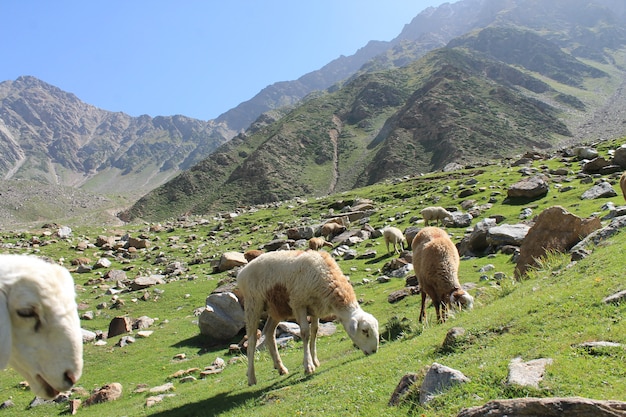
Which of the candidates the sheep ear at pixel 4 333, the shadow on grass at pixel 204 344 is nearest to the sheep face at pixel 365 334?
the sheep ear at pixel 4 333

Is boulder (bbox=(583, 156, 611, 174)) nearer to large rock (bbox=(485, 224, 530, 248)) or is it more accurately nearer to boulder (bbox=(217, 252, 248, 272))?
large rock (bbox=(485, 224, 530, 248))

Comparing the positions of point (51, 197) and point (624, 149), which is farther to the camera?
point (51, 197)

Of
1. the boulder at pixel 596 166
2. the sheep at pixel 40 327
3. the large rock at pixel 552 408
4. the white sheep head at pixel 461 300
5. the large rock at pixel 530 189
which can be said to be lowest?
the boulder at pixel 596 166

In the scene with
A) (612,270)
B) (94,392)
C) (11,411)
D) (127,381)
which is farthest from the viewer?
(127,381)

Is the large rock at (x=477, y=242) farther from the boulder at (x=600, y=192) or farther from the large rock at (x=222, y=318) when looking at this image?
the large rock at (x=222, y=318)

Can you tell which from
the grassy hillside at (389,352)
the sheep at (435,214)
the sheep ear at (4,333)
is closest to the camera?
the sheep ear at (4,333)

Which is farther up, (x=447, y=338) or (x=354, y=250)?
(x=447, y=338)

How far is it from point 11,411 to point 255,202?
401 feet

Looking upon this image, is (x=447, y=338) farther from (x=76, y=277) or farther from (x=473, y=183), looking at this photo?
(x=473, y=183)

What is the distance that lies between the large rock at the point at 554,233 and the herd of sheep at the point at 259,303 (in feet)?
13.9

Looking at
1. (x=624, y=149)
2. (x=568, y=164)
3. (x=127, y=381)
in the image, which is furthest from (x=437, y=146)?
(x=127, y=381)

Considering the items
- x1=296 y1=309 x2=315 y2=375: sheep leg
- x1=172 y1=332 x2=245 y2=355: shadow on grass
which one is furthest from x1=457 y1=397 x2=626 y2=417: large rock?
x1=172 y1=332 x2=245 y2=355: shadow on grass

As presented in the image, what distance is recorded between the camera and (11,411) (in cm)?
1391

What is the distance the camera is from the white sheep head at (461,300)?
1224 centimetres
